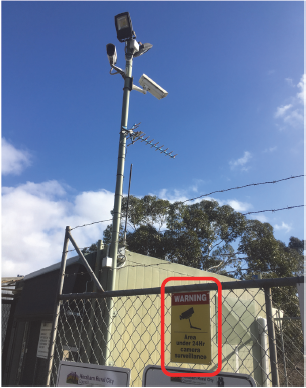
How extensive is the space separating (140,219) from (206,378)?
16.3 m

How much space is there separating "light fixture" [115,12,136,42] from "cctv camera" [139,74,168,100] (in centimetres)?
97

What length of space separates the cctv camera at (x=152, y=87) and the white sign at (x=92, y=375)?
5.36 meters

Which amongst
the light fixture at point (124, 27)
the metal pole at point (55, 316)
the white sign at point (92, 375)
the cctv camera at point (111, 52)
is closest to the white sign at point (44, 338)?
the metal pole at point (55, 316)

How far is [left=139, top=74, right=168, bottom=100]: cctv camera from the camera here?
6.20 m

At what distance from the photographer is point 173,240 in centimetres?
1630

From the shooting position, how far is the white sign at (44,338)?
5.89 metres

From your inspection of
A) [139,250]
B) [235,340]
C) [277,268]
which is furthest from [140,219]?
[235,340]

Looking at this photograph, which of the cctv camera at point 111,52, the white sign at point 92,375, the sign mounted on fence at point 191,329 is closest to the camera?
the sign mounted on fence at point 191,329

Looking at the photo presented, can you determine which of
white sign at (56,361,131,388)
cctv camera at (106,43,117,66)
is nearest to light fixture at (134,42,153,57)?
cctv camera at (106,43,117,66)

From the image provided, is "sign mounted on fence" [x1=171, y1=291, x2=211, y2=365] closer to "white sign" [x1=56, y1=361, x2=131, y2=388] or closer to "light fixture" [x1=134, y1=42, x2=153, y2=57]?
"white sign" [x1=56, y1=361, x2=131, y2=388]

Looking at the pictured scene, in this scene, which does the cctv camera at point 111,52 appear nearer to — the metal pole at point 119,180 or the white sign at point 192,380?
the metal pole at point 119,180

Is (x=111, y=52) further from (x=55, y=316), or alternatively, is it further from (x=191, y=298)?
(x=191, y=298)

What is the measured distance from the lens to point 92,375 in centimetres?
211

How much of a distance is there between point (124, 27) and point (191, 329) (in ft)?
20.6
